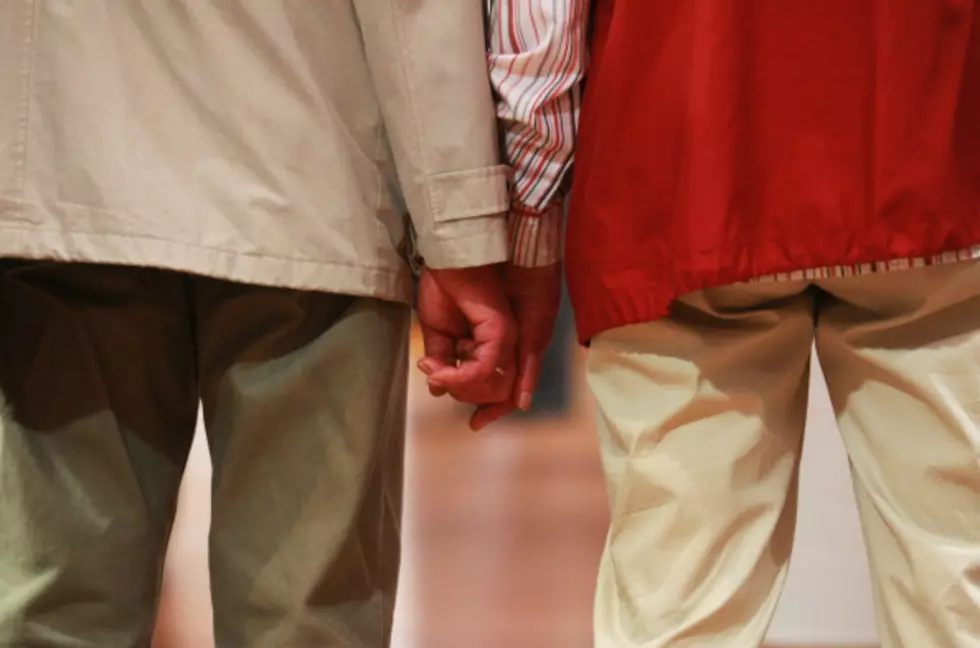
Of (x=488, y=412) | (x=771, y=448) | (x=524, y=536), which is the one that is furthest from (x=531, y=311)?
(x=524, y=536)

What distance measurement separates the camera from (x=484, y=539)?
1.32 m

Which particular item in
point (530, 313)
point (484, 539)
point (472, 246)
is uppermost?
point (472, 246)

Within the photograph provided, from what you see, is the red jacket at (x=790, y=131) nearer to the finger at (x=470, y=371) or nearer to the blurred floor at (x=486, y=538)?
the finger at (x=470, y=371)

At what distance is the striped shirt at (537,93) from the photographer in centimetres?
65

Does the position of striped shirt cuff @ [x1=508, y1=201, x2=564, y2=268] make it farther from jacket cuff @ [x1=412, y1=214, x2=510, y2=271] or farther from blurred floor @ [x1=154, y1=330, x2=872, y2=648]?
blurred floor @ [x1=154, y1=330, x2=872, y2=648]

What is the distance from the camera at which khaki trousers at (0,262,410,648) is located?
2.20ft

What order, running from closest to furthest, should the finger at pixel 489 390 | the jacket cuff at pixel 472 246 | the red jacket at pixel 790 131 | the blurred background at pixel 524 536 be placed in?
the red jacket at pixel 790 131 < the jacket cuff at pixel 472 246 < the finger at pixel 489 390 < the blurred background at pixel 524 536

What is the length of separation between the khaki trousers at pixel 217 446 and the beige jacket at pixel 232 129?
0.05 meters

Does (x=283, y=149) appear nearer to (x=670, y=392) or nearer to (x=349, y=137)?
(x=349, y=137)

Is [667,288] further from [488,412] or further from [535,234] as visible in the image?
[488,412]

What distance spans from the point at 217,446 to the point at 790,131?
18.2 inches

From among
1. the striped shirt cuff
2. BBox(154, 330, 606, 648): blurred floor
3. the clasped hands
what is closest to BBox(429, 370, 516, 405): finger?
the clasped hands

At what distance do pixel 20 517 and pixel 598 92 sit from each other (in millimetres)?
505

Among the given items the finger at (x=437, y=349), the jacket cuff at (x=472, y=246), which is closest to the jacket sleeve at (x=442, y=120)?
the jacket cuff at (x=472, y=246)
